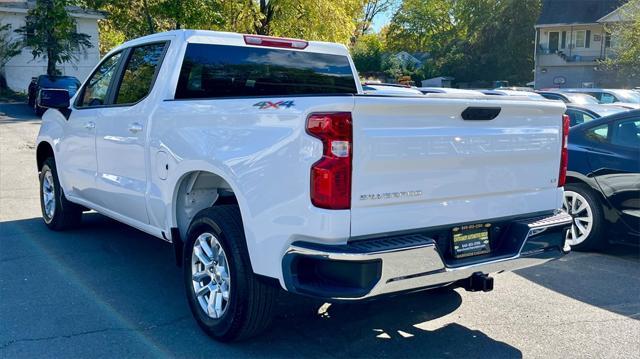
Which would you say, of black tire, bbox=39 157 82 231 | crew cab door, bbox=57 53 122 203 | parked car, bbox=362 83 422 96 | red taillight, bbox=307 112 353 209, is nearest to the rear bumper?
red taillight, bbox=307 112 353 209

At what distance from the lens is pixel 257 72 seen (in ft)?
18.0

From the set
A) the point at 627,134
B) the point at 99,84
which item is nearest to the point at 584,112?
the point at 627,134

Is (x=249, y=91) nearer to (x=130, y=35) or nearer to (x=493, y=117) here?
(x=493, y=117)

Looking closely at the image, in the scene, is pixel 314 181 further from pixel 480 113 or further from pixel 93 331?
pixel 93 331

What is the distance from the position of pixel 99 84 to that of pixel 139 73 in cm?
86

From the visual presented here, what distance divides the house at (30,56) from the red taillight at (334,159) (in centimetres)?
3190

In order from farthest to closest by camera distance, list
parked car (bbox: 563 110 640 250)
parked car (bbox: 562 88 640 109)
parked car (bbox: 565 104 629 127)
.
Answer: parked car (bbox: 562 88 640 109) → parked car (bbox: 565 104 629 127) → parked car (bbox: 563 110 640 250)

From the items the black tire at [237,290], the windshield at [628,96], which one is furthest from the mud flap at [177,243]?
the windshield at [628,96]

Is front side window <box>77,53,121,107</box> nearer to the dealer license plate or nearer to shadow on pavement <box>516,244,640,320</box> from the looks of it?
the dealer license plate

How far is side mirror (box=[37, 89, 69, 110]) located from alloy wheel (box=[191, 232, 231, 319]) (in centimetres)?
303

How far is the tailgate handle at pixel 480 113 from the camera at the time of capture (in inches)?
151

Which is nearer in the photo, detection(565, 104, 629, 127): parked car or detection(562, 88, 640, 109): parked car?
detection(565, 104, 629, 127): parked car

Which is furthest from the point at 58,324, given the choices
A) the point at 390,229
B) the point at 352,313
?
the point at 390,229

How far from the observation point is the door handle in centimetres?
502
